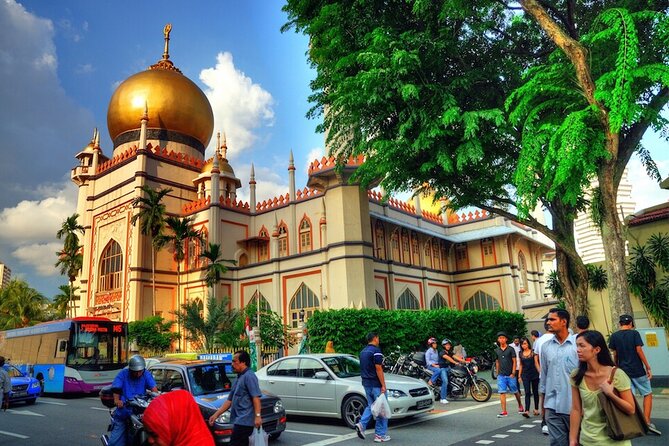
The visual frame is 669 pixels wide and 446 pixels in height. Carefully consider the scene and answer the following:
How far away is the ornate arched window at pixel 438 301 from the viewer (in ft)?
105

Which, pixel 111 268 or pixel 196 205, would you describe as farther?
pixel 111 268

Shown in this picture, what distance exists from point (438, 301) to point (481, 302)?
3.21 m

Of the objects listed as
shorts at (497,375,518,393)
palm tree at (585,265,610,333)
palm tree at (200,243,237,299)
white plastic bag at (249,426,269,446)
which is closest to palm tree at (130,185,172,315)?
palm tree at (200,243,237,299)

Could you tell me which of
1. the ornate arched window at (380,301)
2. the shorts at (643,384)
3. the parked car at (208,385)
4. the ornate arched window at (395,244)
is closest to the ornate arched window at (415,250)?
the ornate arched window at (395,244)

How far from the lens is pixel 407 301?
29.5 metres

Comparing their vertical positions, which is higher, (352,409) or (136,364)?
(136,364)

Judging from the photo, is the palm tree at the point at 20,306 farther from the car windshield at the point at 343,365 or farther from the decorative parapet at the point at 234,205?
the car windshield at the point at 343,365

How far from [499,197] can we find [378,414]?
10.0 metres

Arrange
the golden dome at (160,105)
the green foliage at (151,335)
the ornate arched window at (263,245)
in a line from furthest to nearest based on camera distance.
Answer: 1. the golden dome at (160,105)
2. the ornate arched window at (263,245)
3. the green foliage at (151,335)

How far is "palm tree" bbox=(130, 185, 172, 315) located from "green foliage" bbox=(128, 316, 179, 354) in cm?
225

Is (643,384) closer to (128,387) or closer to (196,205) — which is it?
(128,387)

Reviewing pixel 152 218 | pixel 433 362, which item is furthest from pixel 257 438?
pixel 152 218

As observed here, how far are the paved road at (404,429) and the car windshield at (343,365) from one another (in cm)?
102

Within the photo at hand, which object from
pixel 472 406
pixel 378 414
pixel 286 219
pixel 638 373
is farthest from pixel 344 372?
pixel 286 219
